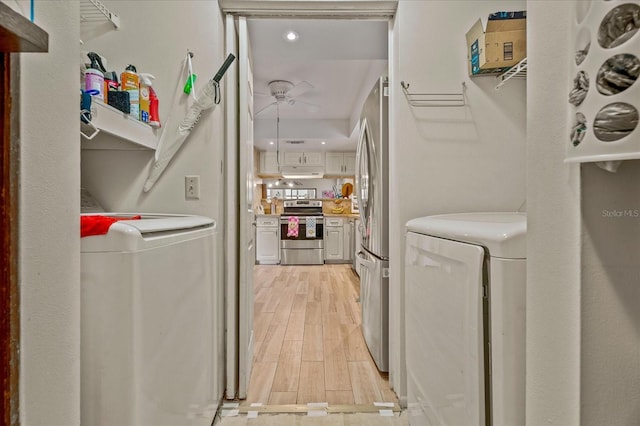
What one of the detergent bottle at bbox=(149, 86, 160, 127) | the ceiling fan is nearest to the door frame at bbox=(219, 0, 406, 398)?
the detergent bottle at bbox=(149, 86, 160, 127)

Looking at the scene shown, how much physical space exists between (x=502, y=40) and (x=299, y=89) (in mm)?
2941

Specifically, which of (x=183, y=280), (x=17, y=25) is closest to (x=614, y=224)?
(x=17, y=25)

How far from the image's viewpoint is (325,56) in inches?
101

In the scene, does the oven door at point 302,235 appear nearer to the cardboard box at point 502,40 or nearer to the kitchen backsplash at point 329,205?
the kitchen backsplash at point 329,205

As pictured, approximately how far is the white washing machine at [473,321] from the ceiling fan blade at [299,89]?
3231 millimetres

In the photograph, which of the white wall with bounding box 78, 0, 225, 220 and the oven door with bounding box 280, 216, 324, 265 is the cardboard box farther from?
the oven door with bounding box 280, 216, 324, 265

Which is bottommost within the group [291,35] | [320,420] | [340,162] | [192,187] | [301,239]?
[320,420]

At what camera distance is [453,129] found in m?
1.66

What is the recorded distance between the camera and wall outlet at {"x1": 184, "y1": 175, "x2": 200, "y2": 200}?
5.17 ft

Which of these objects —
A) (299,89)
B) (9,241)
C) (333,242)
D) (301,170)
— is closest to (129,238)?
(9,241)

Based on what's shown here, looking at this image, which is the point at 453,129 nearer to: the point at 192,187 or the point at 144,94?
the point at 192,187

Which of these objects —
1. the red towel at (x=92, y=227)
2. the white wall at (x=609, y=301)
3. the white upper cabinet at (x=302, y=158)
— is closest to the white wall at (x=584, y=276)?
the white wall at (x=609, y=301)

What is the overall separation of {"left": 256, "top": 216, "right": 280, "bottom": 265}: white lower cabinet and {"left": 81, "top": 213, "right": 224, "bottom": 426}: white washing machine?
15.9 ft

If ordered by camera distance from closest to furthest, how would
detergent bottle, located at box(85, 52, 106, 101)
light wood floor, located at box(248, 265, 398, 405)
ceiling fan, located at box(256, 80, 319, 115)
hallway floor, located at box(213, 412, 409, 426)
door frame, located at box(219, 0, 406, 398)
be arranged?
detergent bottle, located at box(85, 52, 106, 101)
hallway floor, located at box(213, 412, 409, 426)
door frame, located at box(219, 0, 406, 398)
light wood floor, located at box(248, 265, 398, 405)
ceiling fan, located at box(256, 80, 319, 115)
